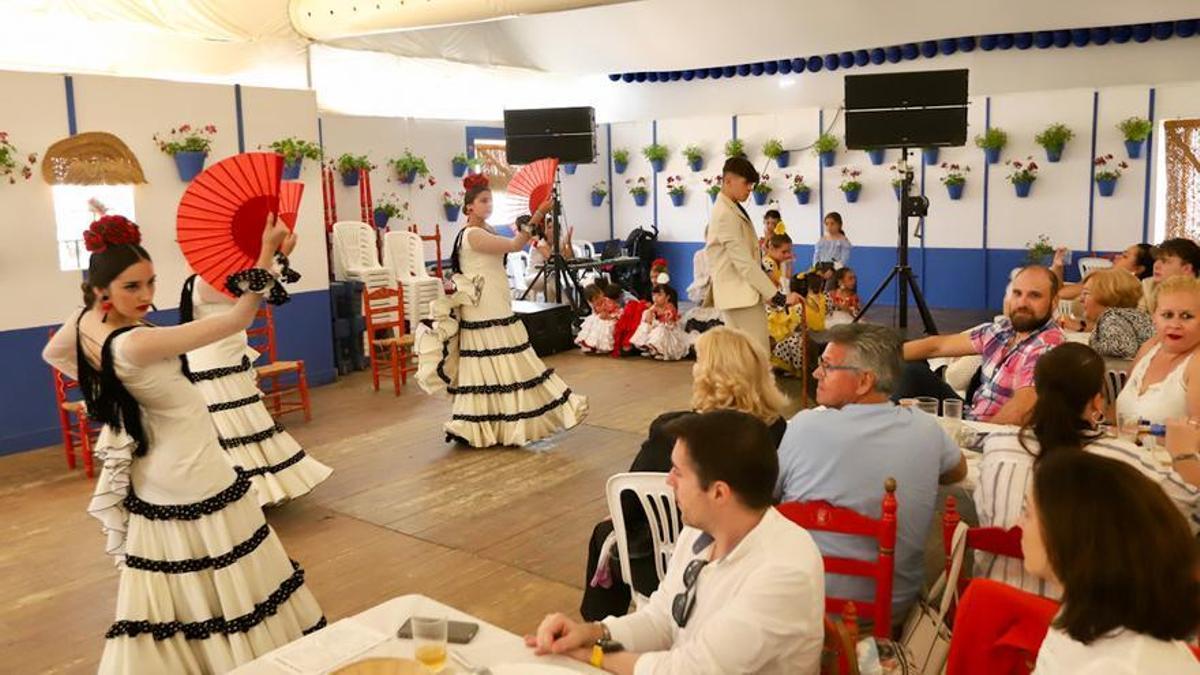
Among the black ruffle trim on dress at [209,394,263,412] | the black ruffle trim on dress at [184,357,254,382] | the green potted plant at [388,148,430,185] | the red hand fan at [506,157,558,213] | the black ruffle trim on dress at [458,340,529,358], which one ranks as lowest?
the black ruffle trim on dress at [209,394,263,412]

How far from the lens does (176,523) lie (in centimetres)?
307

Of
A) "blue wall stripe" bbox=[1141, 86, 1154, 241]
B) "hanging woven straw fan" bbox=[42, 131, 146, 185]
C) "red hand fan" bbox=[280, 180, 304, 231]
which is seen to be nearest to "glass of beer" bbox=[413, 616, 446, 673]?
"red hand fan" bbox=[280, 180, 304, 231]

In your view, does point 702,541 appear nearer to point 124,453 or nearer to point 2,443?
point 124,453

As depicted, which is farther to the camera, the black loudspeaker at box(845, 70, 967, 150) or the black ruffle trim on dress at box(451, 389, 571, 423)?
the black loudspeaker at box(845, 70, 967, 150)

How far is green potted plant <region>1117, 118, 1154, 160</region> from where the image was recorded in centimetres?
1044

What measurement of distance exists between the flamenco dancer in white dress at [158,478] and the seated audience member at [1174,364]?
3.09 m

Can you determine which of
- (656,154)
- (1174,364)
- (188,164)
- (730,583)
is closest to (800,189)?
(656,154)

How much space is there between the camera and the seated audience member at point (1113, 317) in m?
4.59

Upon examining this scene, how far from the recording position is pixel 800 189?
12.8 meters

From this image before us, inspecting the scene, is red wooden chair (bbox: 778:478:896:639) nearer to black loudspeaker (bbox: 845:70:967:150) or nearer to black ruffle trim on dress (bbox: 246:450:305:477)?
black ruffle trim on dress (bbox: 246:450:305:477)

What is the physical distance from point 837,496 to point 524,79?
1206 centimetres

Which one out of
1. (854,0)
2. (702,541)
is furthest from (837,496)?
(854,0)

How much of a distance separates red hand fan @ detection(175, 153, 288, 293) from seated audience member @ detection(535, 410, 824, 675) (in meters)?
1.68

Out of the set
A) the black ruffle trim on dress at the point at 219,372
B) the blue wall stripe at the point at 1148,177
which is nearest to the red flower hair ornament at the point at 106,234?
the black ruffle trim on dress at the point at 219,372
